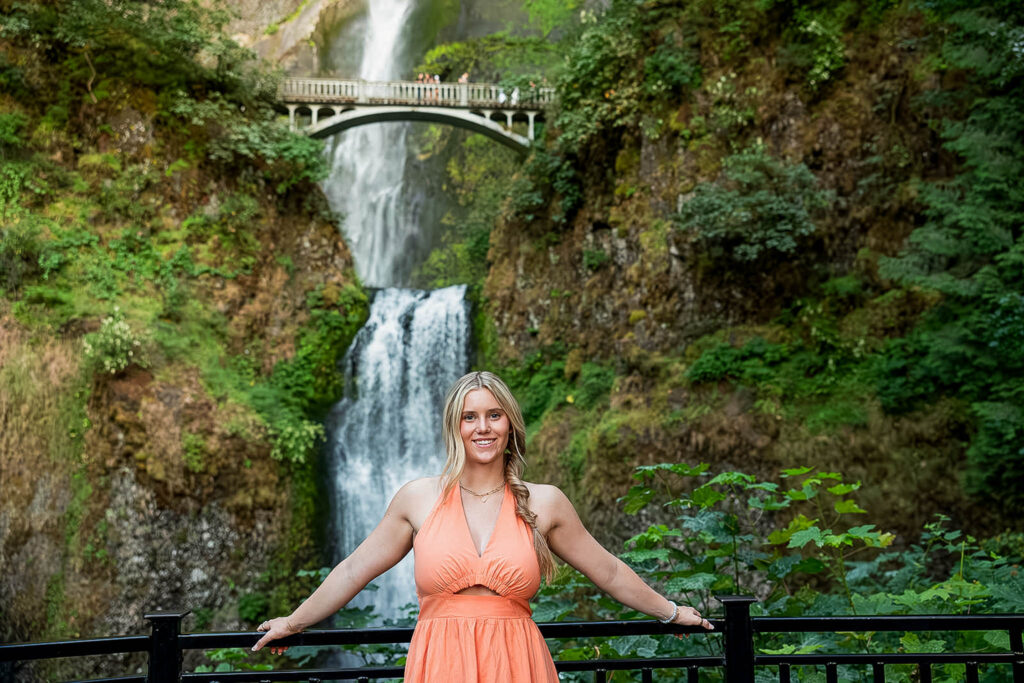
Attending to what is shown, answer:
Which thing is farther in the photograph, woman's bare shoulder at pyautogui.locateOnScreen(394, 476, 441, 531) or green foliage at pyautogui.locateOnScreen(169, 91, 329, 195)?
green foliage at pyautogui.locateOnScreen(169, 91, 329, 195)

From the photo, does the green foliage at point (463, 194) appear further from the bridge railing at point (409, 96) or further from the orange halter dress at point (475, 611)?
the orange halter dress at point (475, 611)

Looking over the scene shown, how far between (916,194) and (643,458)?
5658 mm

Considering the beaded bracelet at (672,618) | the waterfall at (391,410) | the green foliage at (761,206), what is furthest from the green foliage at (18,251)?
the beaded bracelet at (672,618)

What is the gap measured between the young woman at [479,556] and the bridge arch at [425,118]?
17.2 meters

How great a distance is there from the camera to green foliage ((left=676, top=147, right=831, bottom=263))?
37.5 ft

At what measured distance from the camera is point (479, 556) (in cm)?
233

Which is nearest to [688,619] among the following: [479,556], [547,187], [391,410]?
[479,556]

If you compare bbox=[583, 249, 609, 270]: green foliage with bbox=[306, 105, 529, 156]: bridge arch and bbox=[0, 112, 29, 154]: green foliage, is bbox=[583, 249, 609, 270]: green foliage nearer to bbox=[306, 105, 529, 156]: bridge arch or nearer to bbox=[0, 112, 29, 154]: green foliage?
bbox=[306, 105, 529, 156]: bridge arch

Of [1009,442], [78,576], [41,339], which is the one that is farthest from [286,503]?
[1009,442]

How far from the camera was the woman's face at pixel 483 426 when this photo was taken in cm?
241

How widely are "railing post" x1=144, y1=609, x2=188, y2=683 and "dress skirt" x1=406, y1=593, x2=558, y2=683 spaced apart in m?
0.84

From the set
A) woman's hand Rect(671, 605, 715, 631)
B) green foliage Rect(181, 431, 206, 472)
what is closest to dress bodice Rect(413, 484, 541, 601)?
woman's hand Rect(671, 605, 715, 631)

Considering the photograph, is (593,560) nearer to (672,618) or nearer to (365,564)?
(672,618)

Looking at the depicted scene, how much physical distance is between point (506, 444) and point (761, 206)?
33.4ft
